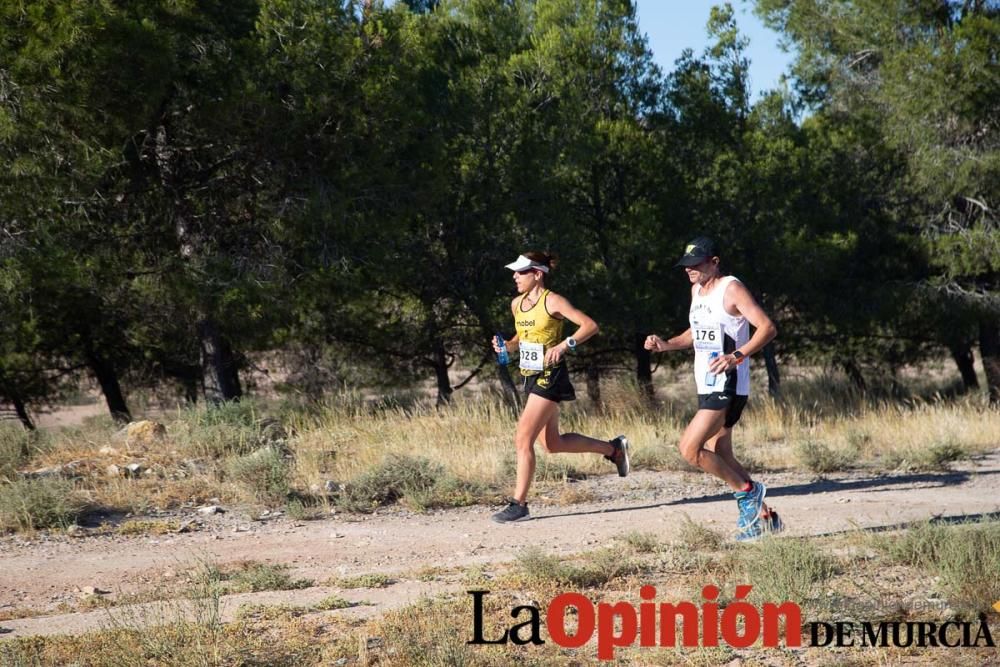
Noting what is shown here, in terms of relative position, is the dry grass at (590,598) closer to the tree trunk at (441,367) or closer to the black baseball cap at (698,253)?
the black baseball cap at (698,253)

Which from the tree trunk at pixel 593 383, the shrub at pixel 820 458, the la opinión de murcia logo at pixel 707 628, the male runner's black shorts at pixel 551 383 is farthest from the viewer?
the tree trunk at pixel 593 383

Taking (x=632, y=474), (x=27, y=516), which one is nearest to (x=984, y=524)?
(x=632, y=474)

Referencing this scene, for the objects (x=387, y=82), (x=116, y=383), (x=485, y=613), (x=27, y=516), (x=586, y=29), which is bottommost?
(x=485, y=613)

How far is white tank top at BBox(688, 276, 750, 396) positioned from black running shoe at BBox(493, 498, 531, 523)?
5.88 ft

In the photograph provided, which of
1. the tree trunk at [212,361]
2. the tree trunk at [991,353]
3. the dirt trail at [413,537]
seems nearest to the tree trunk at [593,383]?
the tree trunk at [212,361]

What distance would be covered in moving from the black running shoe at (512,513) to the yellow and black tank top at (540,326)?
1.01m

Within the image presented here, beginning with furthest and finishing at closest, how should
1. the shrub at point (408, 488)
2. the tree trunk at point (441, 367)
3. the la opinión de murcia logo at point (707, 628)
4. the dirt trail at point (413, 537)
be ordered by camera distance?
1. the tree trunk at point (441, 367)
2. the shrub at point (408, 488)
3. the dirt trail at point (413, 537)
4. the la opinión de murcia logo at point (707, 628)

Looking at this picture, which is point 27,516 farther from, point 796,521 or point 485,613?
point 796,521

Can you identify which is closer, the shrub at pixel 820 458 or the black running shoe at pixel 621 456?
the black running shoe at pixel 621 456

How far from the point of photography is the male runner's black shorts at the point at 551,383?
25.8 feet

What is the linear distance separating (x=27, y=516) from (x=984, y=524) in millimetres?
6596

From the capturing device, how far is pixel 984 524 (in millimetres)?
6348

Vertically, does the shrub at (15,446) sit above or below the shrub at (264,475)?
above

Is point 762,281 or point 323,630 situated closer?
point 323,630
